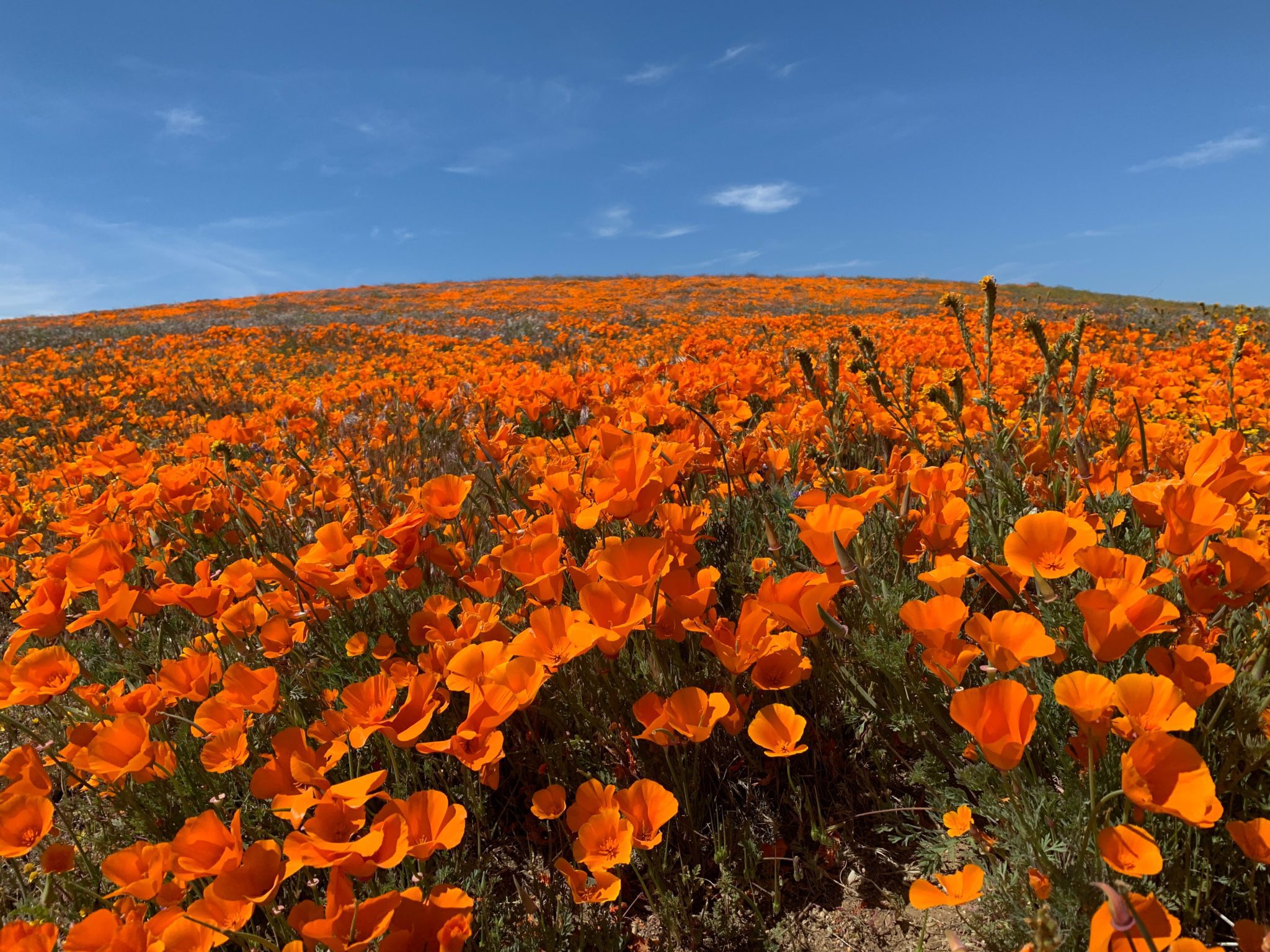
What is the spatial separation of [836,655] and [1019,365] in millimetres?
3723

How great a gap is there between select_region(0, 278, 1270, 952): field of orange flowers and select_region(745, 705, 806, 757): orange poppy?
0.01m

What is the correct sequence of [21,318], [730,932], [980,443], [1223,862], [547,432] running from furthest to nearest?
[21,318]
[547,432]
[980,443]
[730,932]
[1223,862]

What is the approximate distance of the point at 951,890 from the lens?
1.25 m

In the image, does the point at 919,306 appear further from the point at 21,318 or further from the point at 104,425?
the point at 21,318

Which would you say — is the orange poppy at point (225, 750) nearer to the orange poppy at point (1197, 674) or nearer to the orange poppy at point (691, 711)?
the orange poppy at point (691, 711)

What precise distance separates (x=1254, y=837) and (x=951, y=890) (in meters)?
0.48

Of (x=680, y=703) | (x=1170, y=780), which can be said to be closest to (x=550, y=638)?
Result: (x=680, y=703)

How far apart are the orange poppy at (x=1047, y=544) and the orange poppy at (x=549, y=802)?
3.69ft

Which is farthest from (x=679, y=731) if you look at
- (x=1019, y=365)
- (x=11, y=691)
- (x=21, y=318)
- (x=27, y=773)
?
(x=21, y=318)

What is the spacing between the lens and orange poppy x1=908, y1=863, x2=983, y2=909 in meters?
1.17

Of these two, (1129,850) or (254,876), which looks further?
(254,876)

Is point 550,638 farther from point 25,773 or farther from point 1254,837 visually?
point 1254,837

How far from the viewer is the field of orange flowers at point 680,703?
1.21 metres

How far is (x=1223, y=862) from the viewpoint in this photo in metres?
1.32
